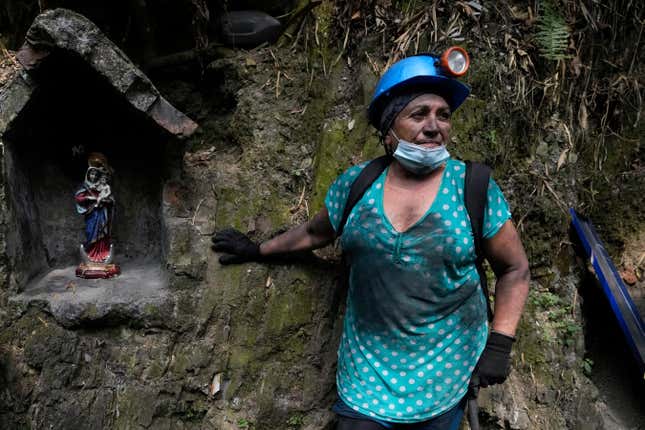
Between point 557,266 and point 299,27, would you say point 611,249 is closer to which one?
point 557,266

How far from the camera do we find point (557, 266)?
402 centimetres

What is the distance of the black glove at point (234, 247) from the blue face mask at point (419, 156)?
1.19 metres

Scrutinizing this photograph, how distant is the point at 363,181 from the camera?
275 centimetres

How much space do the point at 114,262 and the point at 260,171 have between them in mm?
1183

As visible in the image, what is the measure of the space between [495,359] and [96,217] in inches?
102

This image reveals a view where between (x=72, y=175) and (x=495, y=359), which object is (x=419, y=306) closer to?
(x=495, y=359)

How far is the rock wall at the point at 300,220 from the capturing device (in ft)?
10.6

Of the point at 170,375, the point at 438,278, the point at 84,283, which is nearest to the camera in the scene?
the point at 438,278

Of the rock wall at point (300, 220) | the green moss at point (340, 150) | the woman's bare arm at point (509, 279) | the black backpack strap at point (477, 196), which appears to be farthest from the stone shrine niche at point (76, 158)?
the woman's bare arm at point (509, 279)

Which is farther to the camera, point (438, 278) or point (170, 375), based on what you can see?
point (170, 375)

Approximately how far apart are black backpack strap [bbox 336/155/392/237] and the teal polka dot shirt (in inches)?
4.4

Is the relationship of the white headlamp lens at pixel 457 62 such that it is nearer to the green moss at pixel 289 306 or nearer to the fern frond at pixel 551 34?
the green moss at pixel 289 306

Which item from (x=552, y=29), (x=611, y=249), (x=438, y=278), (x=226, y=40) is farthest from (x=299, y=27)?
(x=611, y=249)

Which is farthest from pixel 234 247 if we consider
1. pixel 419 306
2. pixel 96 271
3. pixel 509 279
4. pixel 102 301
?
pixel 509 279
